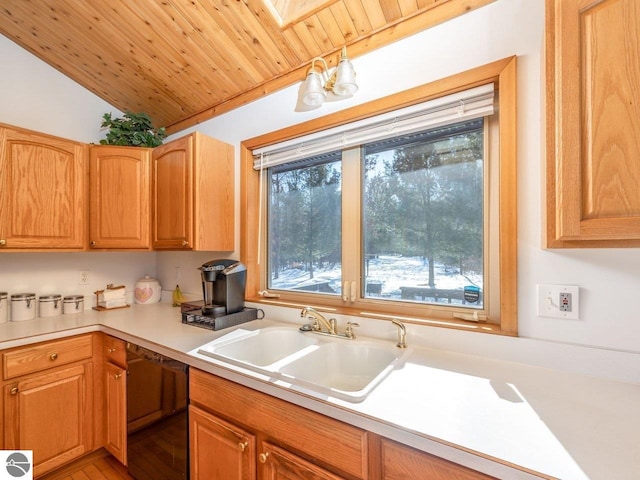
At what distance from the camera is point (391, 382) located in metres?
0.96

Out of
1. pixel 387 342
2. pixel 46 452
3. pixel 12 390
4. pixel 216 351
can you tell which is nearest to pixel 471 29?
pixel 387 342

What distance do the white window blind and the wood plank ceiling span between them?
0.36 meters

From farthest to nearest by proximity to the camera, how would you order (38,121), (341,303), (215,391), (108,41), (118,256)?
(118,256), (38,121), (108,41), (341,303), (215,391)

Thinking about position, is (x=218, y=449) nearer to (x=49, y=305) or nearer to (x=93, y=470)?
(x=93, y=470)

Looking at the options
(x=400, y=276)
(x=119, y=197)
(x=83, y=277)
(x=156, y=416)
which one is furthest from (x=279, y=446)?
(x=83, y=277)

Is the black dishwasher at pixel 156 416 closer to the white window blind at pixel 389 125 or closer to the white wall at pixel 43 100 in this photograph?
the white window blind at pixel 389 125

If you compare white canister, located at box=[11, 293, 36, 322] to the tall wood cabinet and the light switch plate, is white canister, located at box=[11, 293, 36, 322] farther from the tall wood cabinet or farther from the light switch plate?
the light switch plate

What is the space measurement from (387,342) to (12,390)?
189 cm

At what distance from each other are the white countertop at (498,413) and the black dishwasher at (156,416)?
0.78 feet

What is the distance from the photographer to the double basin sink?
120 centimetres

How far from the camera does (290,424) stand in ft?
3.07

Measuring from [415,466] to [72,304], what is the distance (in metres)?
2.38

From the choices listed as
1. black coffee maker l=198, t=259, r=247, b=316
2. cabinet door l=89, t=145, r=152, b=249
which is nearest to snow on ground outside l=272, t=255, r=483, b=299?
black coffee maker l=198, t=259, r=247, b=316

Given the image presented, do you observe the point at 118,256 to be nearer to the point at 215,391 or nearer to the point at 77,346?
the point at 77,346
